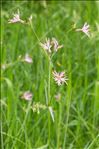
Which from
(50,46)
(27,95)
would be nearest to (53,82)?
(50,46)

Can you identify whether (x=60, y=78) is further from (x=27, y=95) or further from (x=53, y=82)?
(x=27, y=95)

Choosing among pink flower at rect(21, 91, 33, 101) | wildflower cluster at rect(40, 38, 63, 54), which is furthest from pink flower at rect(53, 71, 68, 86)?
pink flower at rect(21, 91, 33, 101)

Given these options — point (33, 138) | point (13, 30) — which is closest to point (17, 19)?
point (33, 138)

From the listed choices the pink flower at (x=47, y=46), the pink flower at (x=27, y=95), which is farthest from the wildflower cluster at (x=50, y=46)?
the pink flower at (x=27, y=95)

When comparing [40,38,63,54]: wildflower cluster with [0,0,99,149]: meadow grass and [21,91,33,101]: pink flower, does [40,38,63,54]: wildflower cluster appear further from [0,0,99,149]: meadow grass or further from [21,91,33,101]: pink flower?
[21,91,33,101]: pink flower

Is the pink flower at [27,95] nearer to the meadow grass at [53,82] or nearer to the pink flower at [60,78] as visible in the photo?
the meadow grass at [53,82]

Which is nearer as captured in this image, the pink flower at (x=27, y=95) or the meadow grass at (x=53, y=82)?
the meadow grass at (x=53, y=82)

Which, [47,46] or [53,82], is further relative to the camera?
[53,82]

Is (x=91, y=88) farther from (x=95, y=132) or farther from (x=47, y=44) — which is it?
(x=47, y=44)
